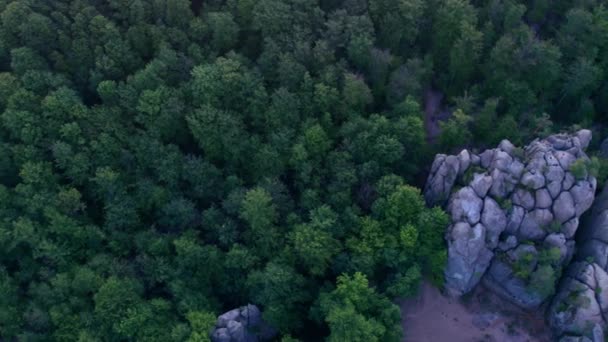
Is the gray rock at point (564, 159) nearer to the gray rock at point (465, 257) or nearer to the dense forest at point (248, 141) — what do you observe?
the dense forest at point (248, 141)

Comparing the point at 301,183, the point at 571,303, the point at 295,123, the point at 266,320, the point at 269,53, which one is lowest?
the point at 266,320

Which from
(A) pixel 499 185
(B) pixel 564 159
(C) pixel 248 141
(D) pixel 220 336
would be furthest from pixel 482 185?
(D) pixel 220 336

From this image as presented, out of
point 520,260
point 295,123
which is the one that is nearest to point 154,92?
point 295,123

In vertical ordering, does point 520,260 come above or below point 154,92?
below

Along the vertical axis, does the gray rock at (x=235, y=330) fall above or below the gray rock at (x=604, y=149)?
below

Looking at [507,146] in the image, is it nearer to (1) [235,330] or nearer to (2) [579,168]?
(2) [579,168]

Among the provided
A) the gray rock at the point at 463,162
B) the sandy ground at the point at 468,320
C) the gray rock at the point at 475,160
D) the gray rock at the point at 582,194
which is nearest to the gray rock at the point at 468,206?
the gray rock at the point at 463,162

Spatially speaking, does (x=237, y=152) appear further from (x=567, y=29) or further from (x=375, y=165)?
(x=567, y=29)
